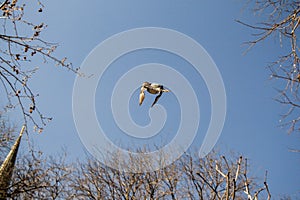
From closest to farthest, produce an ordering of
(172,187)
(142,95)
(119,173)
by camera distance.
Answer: (142,95) → (172,187) → (119,173)

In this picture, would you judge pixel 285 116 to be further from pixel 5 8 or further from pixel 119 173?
pixel 119 173

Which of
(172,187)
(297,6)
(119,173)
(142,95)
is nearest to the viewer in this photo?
(142,95)

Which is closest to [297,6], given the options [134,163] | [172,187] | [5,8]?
[5,8]

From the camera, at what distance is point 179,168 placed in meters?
15.3

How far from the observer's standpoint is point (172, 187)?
14.6 meters

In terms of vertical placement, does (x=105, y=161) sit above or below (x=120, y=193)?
above

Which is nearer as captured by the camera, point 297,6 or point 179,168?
point 297,6

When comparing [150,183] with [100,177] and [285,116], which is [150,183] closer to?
[100,177]

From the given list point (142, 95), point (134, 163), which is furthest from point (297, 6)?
point (134, 163)

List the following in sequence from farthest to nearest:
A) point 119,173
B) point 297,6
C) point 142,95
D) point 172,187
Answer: point 119,173, point 172,187, point 297,6, point 142,95

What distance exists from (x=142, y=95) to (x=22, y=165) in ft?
46.8

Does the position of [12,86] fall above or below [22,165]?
below

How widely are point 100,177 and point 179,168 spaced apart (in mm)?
4261

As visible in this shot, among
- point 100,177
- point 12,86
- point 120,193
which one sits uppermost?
point 100,177
